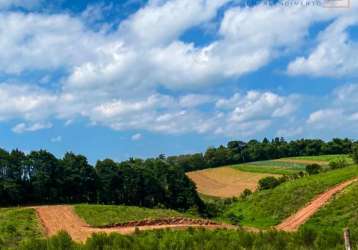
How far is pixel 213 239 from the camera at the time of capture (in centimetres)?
2989

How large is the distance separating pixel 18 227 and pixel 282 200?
3581 cm

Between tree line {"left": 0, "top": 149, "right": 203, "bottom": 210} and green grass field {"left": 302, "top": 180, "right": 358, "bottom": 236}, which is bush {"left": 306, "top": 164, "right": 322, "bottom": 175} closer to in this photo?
tree line {"left": 0, "top": 149, "right": 203, "bottom": 210}

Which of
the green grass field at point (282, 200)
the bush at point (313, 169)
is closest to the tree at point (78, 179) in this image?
the green grass field at point (282, 200)

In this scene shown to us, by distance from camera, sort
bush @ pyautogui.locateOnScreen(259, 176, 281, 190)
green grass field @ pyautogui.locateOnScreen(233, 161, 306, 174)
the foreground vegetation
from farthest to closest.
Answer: green grass field @ pyautogui.locateOnScreen(233, 161, 306, 174) < bush @ pyautogui.locateOnScreen(259, 176, 281, 190) < the foreground vegetation

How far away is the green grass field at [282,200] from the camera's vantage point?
71438mm

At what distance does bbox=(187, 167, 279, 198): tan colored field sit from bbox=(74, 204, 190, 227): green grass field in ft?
129

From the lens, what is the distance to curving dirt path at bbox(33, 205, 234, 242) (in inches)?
2039

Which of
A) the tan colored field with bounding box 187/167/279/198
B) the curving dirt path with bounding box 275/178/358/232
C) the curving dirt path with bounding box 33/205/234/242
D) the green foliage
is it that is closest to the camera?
the curving dirt path with bounding box 33/205/234/242

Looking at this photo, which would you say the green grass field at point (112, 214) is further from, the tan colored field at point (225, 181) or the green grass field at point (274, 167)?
the green grass field at point (274, 167)

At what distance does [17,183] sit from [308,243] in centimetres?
6131

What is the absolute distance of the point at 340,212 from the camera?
2323 inches

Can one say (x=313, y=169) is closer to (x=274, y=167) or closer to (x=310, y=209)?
(x=274, y=167)

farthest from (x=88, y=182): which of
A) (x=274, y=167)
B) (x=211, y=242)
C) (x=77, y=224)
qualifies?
(x=211, y=242)

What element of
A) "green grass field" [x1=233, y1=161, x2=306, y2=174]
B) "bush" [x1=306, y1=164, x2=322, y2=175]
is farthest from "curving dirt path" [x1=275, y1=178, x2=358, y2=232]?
"green grass field" [x1=233, y1=161, x2=306, y2=174]
